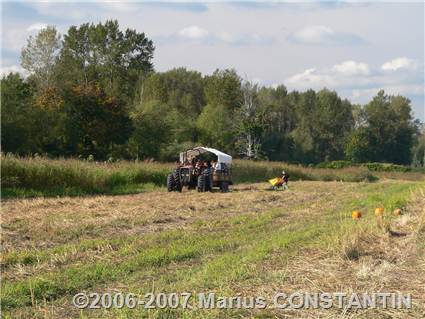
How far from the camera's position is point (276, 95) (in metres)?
84.8

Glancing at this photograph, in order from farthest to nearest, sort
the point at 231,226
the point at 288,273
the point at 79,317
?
the point at 231,226
the point at 288,273
the point at 79,317

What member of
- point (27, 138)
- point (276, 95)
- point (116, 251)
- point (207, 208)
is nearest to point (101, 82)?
point (27, 138)

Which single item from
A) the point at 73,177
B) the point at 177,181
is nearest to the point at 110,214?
the point at 73,177

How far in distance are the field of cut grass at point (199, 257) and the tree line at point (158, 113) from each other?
21.7 m

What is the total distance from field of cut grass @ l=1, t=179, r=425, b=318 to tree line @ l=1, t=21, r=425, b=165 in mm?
21704

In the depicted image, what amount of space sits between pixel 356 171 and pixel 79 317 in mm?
44016

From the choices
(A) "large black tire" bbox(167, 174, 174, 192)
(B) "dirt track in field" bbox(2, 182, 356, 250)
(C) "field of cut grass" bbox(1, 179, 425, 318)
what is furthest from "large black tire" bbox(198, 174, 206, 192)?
(C) "field of cut grass" bbox(1, 179, 425, 318)

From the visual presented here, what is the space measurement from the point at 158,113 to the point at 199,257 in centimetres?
3986

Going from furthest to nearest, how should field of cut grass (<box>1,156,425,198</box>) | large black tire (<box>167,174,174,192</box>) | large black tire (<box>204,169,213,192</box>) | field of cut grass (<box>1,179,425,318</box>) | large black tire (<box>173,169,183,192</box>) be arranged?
large black tire (<box>173,169,183,192</box>) < large black tire (<box>167,174,174,192</box>) < large black tire (<box>204,169,213,192</box>) < field of cut grass (<box>1,156,425,198</box>) < field of cut grass (<box>1,179,425,318</box>)

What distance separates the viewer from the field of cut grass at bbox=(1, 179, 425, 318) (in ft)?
19.2

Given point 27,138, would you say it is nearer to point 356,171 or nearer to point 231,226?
point 231,226

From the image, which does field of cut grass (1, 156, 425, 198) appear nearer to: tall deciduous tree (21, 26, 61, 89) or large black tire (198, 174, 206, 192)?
large black tire (198, 174, 206, 192)

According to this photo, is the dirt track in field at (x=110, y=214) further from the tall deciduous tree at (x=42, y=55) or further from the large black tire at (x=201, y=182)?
the tall deciduous tree at (x=42, y=55)

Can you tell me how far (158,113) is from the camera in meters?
47.7
